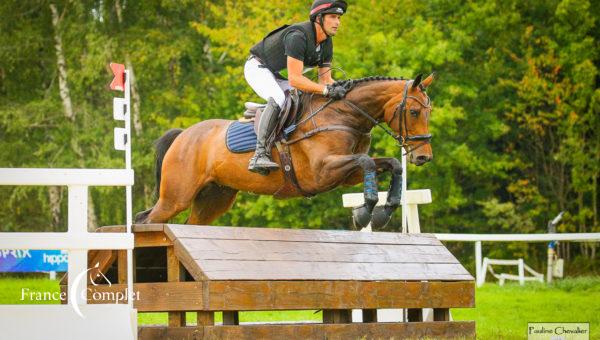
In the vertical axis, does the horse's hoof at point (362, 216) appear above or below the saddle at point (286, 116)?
below

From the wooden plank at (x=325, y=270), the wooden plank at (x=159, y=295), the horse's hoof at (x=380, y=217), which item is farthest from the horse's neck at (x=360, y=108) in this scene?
the wooden plank at (x=159, y=295)

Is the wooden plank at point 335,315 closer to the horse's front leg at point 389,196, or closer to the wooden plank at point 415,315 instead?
the horse's front leg at point 389,196

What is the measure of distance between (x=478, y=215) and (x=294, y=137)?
47.9 ft

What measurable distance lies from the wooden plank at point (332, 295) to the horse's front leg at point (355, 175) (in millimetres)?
544

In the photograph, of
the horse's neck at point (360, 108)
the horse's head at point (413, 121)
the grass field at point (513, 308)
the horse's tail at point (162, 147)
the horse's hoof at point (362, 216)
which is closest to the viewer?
the horse's hoof at point (362, 216)

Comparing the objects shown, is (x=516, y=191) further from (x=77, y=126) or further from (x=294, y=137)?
(x=294, y=137)

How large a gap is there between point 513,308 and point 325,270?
15.8 ft

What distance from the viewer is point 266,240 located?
6.68 meters

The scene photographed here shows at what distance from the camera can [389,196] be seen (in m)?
7.55

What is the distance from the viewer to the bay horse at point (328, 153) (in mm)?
7570

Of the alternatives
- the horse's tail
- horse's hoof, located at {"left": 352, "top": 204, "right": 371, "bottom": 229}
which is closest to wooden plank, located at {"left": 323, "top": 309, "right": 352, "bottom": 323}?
horse's hoof, located at {"left": 352, "top": 204, "right": 371, "bottom": 229}

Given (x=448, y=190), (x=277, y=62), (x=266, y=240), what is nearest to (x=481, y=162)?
(x=448, y=190)

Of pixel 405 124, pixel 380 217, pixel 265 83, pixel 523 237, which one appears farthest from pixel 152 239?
pixel 523 237

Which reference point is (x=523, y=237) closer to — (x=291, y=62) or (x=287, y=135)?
(x=287, y=135)
